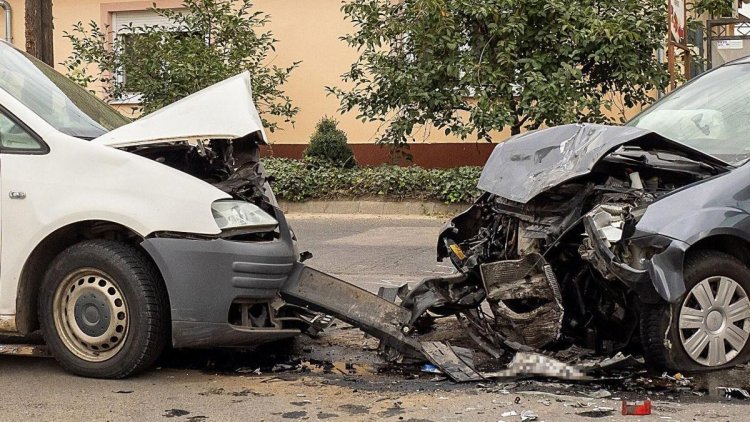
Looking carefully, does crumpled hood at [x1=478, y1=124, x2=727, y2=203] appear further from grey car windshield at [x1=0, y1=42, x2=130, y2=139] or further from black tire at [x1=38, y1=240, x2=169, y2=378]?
grey car windshield at [x1=0, y1=42, x2=130, y2=139]

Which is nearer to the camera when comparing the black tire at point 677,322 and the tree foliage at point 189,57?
the black tire at point 677,322

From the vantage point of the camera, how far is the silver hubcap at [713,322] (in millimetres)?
5035

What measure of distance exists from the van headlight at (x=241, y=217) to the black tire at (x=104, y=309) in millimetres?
488

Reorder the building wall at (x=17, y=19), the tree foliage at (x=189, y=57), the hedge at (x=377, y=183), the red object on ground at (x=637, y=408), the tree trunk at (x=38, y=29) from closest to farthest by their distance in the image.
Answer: the red object on ground at (x=637, y=408), the tree trunk at (x=38, y=29), the hedge at (x=377, y=183), the tree foliage at (x=189, y=57), the building wall at (x=17, y=19)

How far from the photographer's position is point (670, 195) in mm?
5082

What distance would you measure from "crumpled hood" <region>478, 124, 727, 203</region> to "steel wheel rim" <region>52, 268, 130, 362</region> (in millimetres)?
2349

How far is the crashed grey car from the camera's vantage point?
16.4 feet

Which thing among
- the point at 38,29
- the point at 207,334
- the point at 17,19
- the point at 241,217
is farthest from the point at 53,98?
the point at 17,19

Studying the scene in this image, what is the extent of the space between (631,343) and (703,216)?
894mm

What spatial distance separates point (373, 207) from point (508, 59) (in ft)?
9.32

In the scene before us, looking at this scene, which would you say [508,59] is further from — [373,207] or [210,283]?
[210,283]

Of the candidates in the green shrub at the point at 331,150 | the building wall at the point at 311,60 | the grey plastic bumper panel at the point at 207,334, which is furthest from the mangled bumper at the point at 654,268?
the building wall at the point at 311,60

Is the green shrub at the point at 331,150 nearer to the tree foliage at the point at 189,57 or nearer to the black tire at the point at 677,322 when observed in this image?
the tree foliage at the point at 189,57

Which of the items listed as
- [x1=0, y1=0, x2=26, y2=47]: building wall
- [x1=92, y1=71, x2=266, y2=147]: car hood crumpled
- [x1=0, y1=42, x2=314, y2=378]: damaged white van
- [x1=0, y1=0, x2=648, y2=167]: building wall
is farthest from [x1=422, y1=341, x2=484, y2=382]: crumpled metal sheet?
[x1=0, y1=0, x2=26, y2=47]: building wall
